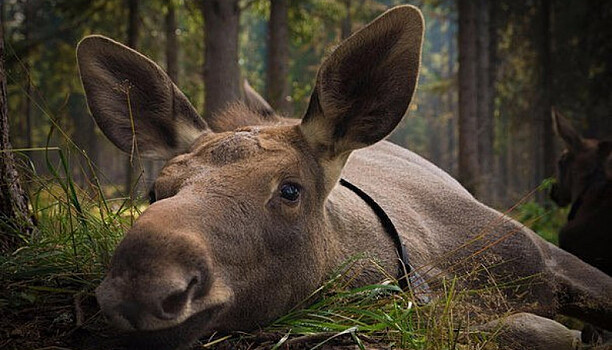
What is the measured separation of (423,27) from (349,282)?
1.40m

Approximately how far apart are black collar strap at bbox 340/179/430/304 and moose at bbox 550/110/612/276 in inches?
170

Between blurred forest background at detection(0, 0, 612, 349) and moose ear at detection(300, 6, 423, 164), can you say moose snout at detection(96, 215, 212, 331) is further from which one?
moose ear at detection(300, 6, 423, 164)

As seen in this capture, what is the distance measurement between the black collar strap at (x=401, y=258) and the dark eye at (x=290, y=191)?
74 cm

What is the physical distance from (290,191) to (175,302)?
975 millimetres

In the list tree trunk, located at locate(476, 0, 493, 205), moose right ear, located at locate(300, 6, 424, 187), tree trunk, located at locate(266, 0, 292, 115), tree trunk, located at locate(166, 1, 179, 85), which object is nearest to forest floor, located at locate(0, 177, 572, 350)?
moose right ear, located at locate(300, 6, 424, 187)

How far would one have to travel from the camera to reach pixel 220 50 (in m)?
10.3

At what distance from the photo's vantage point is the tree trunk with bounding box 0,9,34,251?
365 centimetres

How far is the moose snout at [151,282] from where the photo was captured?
2.20 m

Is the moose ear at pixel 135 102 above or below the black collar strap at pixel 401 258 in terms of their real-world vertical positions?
above

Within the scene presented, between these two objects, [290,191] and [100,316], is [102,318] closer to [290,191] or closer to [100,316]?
[100,316]

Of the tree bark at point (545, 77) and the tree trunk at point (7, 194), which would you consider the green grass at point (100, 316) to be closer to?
the tree trunk at point (7, 194)

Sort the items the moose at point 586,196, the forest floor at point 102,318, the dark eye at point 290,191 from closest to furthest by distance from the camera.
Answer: the forest floor at point 102,318, the dark eye at point 290,191, the moose at point 586,196

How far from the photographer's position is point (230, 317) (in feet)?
8.96

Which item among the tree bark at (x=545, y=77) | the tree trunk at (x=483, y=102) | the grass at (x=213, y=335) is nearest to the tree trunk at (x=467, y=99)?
the tree trunk at (x=483, y=102)
